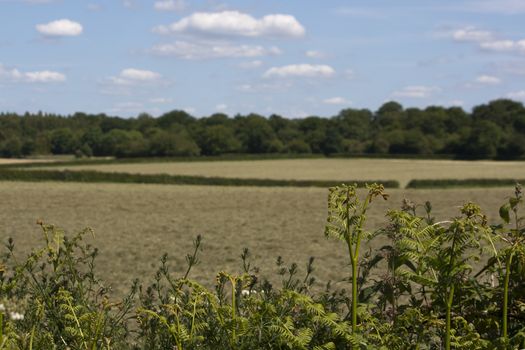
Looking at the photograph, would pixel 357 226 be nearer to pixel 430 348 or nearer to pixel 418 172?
pixel 430 348

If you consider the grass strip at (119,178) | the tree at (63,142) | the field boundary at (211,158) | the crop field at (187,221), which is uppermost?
the tree at (63,142)

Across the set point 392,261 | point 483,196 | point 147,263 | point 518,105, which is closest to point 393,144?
point 518,105

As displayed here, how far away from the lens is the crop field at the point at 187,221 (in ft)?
60.1

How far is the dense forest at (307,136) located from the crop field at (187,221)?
180 feet

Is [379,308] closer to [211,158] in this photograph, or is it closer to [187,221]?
[187,221]

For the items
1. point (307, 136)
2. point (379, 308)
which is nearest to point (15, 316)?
point (379, 308)

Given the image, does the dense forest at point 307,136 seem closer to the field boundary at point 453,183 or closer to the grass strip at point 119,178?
the field boundary at point 453,183

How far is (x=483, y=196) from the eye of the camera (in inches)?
1725

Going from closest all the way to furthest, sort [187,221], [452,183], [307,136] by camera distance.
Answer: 1. [187,221]
2. [452,183]
3. [307,136]

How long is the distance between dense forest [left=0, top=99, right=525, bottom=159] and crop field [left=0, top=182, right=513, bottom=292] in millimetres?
54908

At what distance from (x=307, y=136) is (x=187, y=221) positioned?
9297cm

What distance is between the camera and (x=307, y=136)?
401 ft

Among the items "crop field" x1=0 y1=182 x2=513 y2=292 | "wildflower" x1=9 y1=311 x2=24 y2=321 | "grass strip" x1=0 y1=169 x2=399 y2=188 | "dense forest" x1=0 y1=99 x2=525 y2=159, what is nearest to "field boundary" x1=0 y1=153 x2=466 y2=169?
"dense forest" x1=0 y1=99 x2=525 y2=159

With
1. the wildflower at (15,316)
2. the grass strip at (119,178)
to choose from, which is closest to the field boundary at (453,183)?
the grass strip at (119,178)
